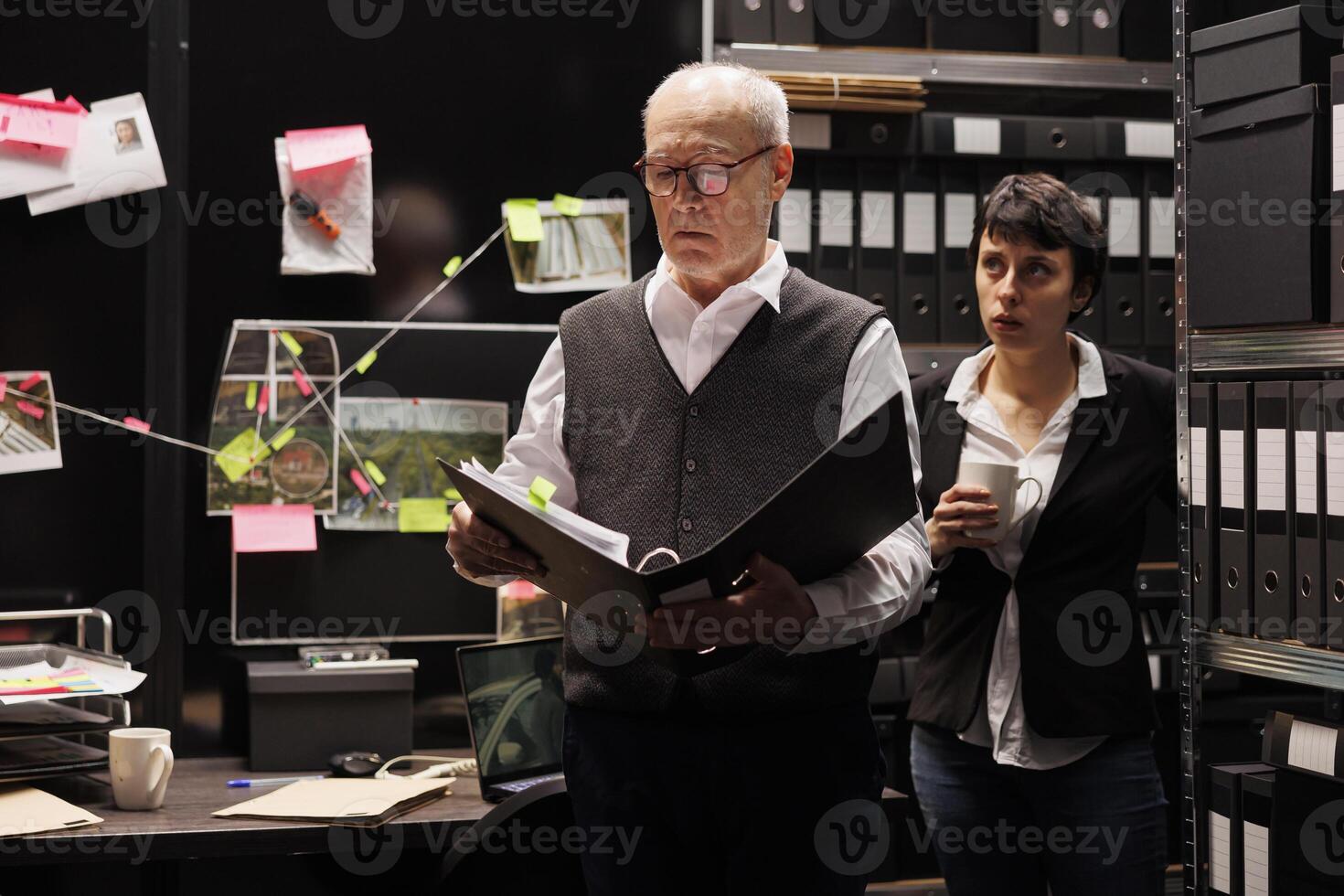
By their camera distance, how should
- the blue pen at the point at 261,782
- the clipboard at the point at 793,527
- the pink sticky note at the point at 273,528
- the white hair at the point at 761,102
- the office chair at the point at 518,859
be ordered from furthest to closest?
the pink sticky note at the point at 273,528, the blue pen at the point at 261,782, the office chair at the point at 518,859, the white hair at the point at 761,102, the clipboard at the point at 793,527

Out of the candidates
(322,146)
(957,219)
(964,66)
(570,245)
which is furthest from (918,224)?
(322,146)

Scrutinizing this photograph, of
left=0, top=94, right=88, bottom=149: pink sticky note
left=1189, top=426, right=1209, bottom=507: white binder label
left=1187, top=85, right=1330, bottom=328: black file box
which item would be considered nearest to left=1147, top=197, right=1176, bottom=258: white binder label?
left=1187, top=85, right=1330, bottom=328: black file box

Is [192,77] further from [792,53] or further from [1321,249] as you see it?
[1321,249]

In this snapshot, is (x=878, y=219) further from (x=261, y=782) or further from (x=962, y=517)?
(x=261, y=782)

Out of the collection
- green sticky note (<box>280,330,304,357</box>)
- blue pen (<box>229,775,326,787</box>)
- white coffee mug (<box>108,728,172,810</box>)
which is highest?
green sticky note (<box>280,330,304,357</box>)

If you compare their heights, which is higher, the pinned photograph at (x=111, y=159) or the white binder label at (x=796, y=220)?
the pinned photograph at (x=111, y=159)

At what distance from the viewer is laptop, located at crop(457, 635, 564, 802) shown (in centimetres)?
210

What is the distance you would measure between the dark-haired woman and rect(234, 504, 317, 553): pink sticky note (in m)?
1.09

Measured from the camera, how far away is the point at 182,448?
2385 mm

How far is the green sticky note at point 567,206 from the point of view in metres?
2.55

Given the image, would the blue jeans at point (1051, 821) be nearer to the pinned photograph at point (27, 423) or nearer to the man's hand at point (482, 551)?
the man's hand at point (482, 551)

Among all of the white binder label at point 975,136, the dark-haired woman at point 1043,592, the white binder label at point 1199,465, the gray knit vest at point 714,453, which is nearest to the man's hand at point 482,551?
the gray knit vest at point 714,453

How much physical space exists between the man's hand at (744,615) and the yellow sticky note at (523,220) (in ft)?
4.34

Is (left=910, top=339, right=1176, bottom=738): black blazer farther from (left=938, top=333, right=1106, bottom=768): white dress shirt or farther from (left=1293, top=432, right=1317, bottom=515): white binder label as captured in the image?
(left=1293, top=432, right=1317, bottom=515): white binder label
